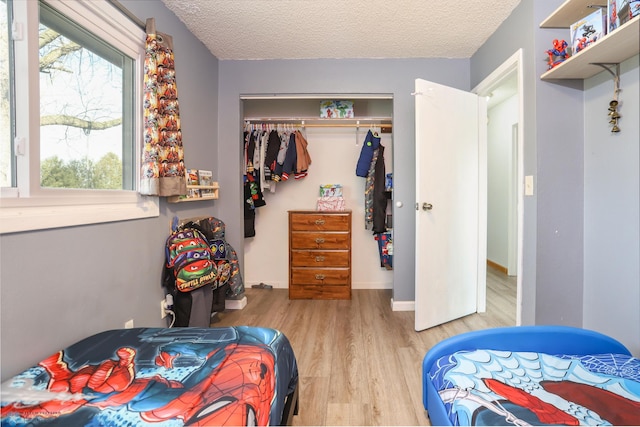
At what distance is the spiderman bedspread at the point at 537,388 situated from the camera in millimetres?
863

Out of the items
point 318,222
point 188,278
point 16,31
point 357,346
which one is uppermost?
point 16,31

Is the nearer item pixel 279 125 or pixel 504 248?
pixel 279 125

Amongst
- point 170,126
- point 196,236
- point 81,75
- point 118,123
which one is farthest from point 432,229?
point 81,75

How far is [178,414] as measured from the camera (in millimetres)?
837

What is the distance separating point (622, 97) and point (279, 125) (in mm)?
2595

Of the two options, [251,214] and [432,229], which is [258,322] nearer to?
[251,214]

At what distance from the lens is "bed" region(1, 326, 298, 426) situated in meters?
0.84

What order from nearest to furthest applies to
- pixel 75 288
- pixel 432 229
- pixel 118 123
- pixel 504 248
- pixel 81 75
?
pixel 75 288 < pixel 81 75 < pixel 118 123 < pixel 432 229 < pixel 504 248

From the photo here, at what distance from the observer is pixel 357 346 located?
6.93 ft

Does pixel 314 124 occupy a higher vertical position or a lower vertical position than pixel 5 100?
higher

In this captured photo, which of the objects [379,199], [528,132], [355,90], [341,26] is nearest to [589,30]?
[528,132]

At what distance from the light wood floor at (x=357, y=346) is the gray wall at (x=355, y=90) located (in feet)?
1.58

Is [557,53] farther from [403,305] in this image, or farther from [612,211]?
[403,305]

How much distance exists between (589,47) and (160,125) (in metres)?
2.10
